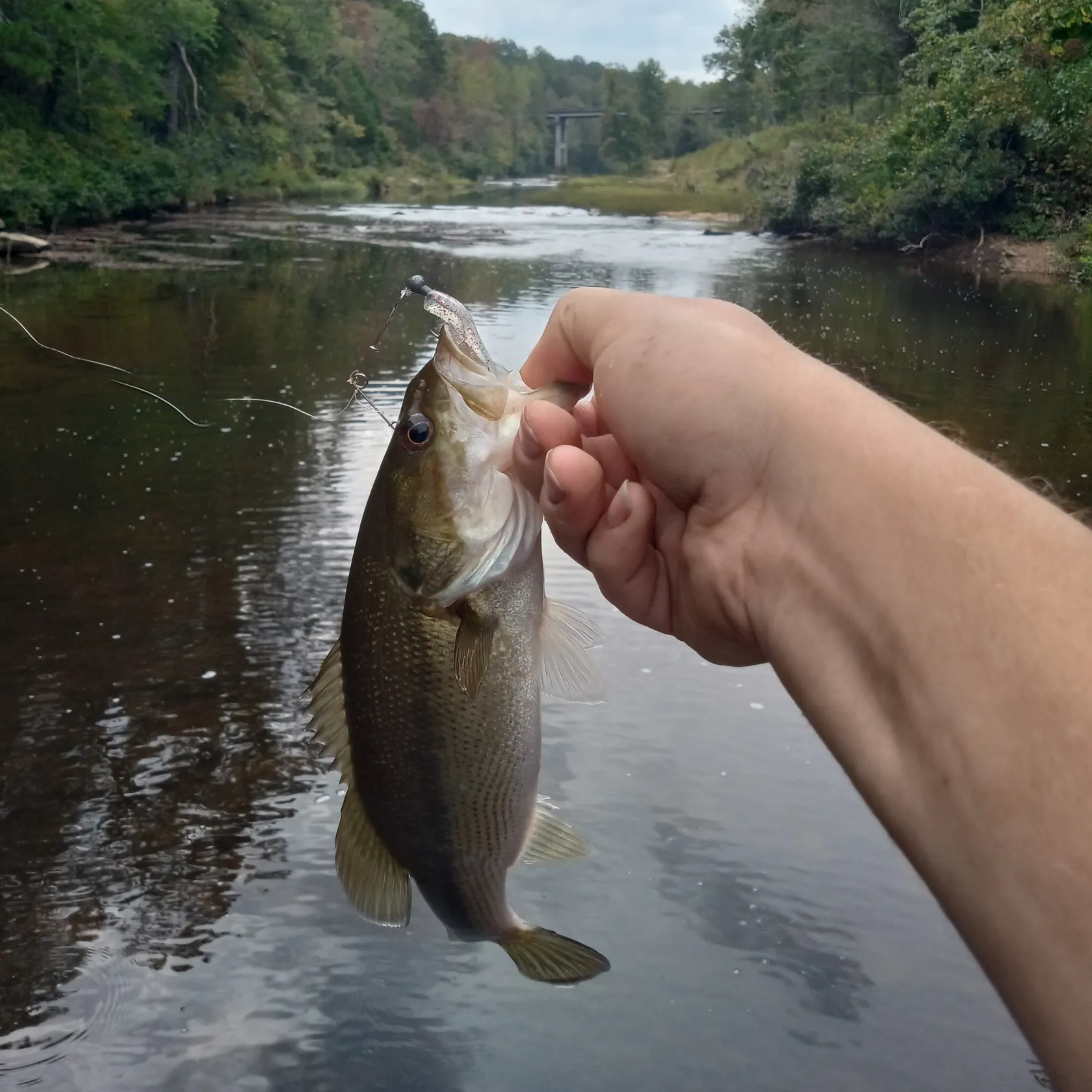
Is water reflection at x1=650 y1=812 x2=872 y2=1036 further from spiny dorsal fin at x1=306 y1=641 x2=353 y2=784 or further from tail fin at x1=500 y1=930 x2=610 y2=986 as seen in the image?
spiny dorsal fin at x1=306 y1=641 x2=353 y2=784

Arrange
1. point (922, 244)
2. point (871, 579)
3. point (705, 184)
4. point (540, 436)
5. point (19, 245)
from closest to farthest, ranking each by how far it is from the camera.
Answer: point (871, 579) < point (540, 436) < point (19, 245) < point (922, 244) < point (705, 184)

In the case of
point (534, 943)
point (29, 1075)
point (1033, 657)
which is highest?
point (1033, 657)

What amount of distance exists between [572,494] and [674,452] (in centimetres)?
21

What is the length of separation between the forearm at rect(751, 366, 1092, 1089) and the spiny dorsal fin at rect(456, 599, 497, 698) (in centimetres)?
51

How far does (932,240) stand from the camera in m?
32.0

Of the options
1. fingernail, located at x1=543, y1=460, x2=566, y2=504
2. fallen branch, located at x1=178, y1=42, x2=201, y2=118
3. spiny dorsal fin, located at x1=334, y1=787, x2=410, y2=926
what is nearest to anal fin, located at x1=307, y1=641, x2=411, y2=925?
spiny dorsal fin, located at x1=334, y1=787, x2=410, y2=926

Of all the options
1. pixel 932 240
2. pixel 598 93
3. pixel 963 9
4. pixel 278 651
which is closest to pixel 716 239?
pixel 932 240

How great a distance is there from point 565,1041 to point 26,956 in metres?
2.01

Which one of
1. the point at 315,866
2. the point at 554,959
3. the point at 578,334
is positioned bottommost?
the point at 315,866

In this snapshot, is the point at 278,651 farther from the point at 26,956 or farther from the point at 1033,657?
the point at 1033,657

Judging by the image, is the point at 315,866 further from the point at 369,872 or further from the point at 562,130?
the point at 562,130

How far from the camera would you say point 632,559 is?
2492mm

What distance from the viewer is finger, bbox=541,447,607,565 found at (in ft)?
7.07

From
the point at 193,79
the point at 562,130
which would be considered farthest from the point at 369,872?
the point at 562,130
